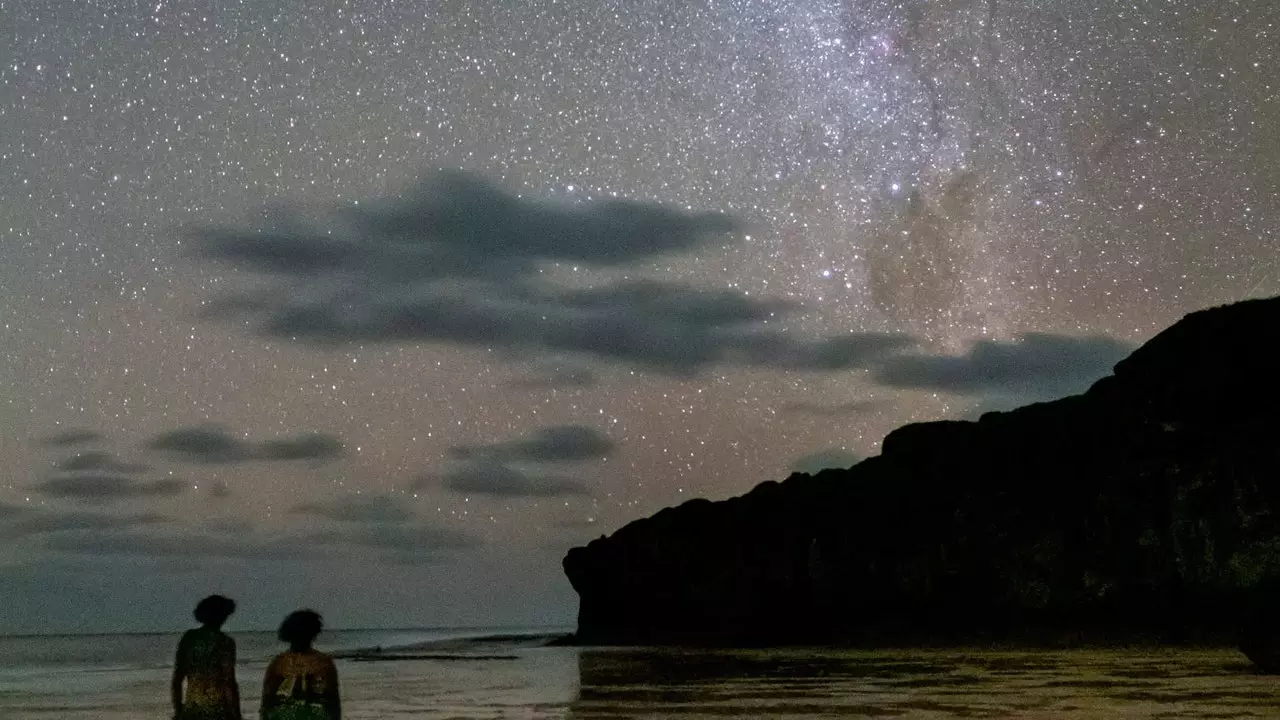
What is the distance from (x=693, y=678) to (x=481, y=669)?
48.3ft

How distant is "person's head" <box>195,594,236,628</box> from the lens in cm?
1114

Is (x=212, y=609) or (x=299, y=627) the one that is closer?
(x=299, y=627)

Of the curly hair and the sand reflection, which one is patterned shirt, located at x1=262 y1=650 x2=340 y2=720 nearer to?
the curly hair

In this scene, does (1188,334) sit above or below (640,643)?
above

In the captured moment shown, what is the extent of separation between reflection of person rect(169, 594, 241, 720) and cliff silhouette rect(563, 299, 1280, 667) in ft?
193

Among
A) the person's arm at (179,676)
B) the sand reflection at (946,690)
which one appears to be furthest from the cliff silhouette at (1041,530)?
the person's arm at (179,676)

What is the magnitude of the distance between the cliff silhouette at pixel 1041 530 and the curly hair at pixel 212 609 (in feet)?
193

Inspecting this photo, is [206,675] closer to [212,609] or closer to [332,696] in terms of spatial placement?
[212,609]

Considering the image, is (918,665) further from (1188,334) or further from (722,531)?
(722,531)

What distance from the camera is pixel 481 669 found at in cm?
5494

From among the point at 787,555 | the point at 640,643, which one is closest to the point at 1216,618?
the point at 787,555

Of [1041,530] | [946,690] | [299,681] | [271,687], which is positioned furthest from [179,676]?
[1041,530]

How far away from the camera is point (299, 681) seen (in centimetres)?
1034

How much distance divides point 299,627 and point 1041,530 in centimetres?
8080
